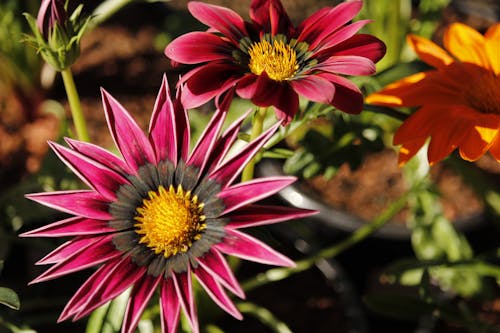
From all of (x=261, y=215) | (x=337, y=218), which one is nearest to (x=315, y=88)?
(x=261, y=215)

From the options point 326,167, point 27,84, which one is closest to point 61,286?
point 326,167

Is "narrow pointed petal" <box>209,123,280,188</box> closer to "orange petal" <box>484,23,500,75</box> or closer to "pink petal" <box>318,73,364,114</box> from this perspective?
"pink petal" <box>318,73,364,114</box>

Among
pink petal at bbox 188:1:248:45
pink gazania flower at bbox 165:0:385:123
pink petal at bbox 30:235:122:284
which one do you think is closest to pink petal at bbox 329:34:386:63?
pink gazania flower at bbox 165:0:385:123

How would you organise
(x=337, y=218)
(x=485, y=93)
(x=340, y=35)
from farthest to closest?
(x=337, y=218) < (x=485, y=93) < (x=340, y=35)

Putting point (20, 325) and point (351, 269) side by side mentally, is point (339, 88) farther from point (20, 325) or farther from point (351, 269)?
point (351, 269)

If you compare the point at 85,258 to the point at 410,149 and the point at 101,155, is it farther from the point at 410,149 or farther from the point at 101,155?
the point at 410,149
